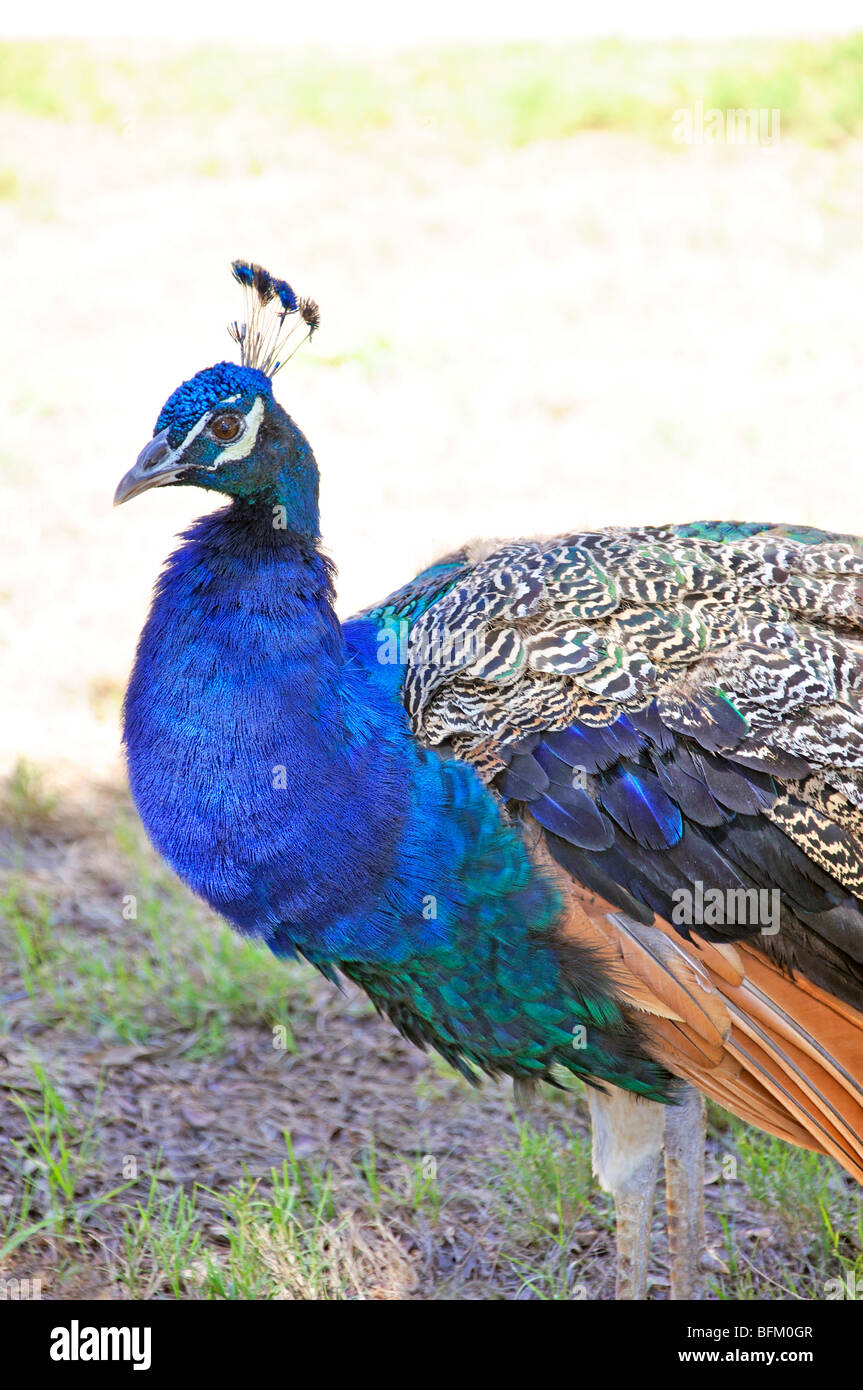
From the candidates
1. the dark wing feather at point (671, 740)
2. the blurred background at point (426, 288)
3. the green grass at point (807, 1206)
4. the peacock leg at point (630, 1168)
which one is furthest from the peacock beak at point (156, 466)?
the blurred background at point (426, 288)

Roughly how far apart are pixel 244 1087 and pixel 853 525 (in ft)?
12.5

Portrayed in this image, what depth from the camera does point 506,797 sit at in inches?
110

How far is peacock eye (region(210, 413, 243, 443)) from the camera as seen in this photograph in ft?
9.67

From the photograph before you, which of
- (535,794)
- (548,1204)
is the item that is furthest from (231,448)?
(548,1204)

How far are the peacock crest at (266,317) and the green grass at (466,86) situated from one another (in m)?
6.94

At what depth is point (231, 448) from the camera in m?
2.95

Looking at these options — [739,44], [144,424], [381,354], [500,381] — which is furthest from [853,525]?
[739,44]

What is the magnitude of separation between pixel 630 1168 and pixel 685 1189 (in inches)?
4.7

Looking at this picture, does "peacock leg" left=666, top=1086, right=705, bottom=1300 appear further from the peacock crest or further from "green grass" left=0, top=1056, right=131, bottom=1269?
the peacock crest

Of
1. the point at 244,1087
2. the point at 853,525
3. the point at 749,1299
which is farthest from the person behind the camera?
the point at 853,525

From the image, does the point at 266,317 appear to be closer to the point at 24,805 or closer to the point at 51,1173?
the point at 51,1173

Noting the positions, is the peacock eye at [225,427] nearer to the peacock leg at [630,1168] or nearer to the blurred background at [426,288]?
the peacock leg at [630,1168]

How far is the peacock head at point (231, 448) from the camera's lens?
2941 mm

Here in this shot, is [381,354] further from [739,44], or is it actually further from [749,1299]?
[749,1299]
